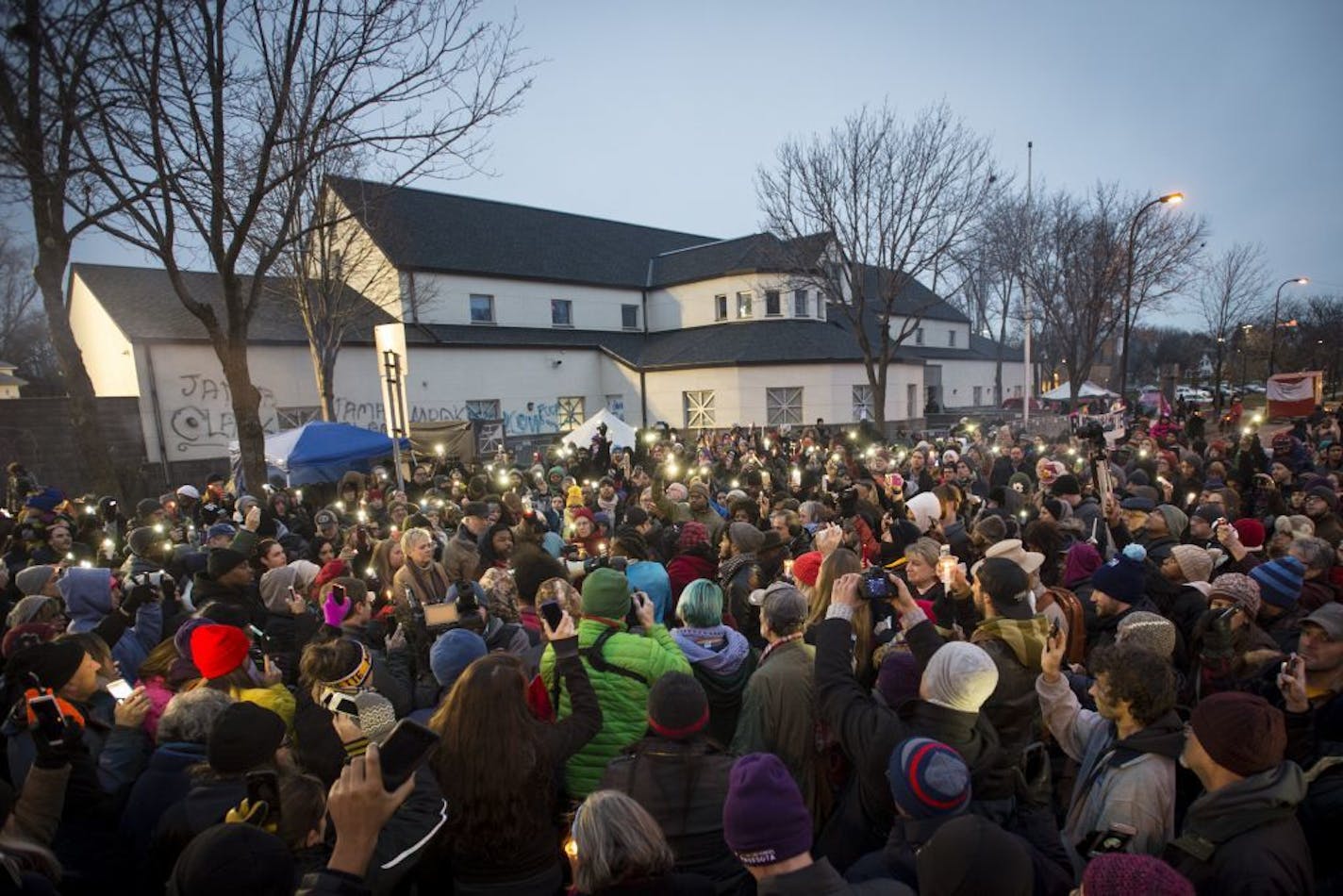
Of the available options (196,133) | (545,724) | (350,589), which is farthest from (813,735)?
(196,133)

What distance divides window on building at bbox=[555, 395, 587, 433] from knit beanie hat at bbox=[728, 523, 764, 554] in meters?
26.1

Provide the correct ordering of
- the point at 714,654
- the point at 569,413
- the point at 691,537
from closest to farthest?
the point at 714,654 → the point at 691,537 → the point at 569,413

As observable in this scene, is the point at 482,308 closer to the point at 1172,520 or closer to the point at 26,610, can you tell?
the point at 26,610

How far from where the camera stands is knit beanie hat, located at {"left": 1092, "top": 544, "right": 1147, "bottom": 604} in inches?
162

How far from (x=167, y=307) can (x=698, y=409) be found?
21333 mm

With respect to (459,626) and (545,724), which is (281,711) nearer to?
(459,626)

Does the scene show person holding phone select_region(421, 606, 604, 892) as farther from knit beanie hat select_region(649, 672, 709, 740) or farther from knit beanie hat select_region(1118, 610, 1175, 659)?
knit beanie hat select_region(1118, 610, 1175, 659)

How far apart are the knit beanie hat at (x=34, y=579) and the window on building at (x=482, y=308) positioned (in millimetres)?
26637

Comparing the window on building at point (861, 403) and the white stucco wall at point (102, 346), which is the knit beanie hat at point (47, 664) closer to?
the white stucco wall at point (102, 346)

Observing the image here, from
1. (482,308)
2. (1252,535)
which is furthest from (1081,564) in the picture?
(482,308)

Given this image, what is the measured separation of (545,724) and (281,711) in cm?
143

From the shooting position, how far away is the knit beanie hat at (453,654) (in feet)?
11.3

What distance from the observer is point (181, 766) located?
9.21ft

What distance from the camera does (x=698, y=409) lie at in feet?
→ 101
